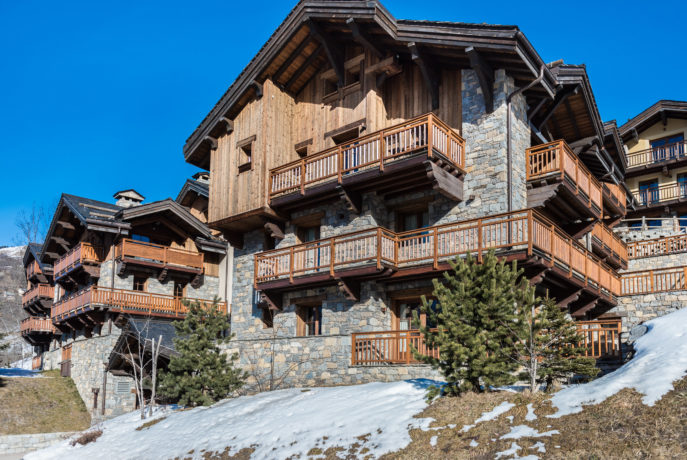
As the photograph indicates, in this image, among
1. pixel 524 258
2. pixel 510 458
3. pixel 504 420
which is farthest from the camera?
pixel 524 258

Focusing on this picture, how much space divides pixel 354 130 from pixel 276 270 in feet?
17.0

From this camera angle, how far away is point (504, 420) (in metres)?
10.4

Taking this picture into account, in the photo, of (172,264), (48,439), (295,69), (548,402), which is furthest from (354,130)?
(48,439)

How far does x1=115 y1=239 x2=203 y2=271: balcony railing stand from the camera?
30.7m

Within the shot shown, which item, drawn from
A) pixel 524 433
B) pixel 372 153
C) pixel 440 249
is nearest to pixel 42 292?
pixel 372 153

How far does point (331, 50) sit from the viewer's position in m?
21.4

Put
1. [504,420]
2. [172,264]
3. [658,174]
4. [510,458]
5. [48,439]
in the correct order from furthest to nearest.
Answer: [658,174]
[172,264]
[48,439]
[504,420]
[510,458]

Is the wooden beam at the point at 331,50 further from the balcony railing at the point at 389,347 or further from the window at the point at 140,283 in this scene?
the window at the point at 140,283

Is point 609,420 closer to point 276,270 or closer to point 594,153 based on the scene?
point 276,270

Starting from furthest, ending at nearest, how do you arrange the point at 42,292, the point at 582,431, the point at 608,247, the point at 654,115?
the point at 42,292 → the point at 654,115 → the point at 608,247 → the point at 582,431

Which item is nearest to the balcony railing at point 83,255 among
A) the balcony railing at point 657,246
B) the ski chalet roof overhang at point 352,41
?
the ski chalet roof overhang at point 352,41

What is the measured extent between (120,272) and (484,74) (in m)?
20.9

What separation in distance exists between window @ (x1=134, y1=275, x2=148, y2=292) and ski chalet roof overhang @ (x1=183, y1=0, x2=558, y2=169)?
9112mm

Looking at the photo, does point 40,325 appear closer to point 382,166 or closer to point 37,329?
point 37,329
